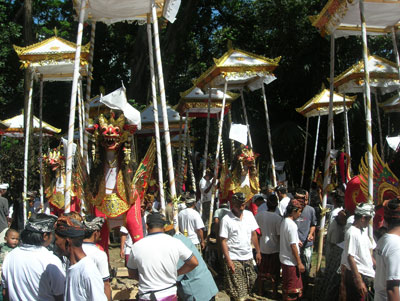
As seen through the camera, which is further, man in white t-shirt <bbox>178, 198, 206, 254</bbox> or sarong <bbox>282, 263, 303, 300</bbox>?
man in white t-shirt <bbox>178, 198, 206, 254</bbox>

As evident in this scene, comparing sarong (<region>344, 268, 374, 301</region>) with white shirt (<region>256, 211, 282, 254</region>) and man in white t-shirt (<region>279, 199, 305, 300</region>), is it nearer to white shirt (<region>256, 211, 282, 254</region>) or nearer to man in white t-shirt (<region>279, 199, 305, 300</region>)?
man in white t-shirt (<region>279, 199, 305, 300</region>)

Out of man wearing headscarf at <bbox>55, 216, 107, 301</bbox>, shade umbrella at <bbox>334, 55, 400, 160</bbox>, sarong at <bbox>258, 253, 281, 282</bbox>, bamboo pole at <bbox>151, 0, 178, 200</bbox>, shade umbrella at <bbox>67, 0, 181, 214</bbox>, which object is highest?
shade umbrella at <bbox>67, 0, 181, 214</bbox>

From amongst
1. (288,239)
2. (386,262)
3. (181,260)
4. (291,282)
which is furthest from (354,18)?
(181,260)

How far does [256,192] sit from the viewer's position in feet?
35.7

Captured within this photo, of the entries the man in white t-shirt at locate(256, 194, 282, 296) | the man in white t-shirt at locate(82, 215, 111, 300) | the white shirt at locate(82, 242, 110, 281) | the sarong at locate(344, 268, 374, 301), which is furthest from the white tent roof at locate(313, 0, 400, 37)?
the white shirt at locate(82, 242, 110, 281)

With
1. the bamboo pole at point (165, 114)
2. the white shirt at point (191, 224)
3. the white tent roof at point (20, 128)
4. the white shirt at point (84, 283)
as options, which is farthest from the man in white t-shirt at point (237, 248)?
the white tent roof at point (20, 128)

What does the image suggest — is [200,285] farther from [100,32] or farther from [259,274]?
[100,32]

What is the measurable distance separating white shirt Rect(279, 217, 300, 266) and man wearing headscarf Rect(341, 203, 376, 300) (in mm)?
1253

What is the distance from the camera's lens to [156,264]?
4129 mm

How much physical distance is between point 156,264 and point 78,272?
2.83 ft

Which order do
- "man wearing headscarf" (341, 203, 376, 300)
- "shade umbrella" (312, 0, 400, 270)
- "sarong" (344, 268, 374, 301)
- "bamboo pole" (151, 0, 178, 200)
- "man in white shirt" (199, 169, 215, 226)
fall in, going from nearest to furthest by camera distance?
"man wearing headscarf" (341, 203, 376, 300), "sarong" (344, 268, 374, 301), "bamboo pole" (151, 0, 178, 200), "shade umbrella" (312, 0, 400, 270), "man in white shirt" (199, 169, 215, 226)

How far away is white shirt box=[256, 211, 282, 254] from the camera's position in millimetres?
7301

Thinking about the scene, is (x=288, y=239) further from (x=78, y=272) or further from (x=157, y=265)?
(x=78, y=272)

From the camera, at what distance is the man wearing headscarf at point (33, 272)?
3.72m
